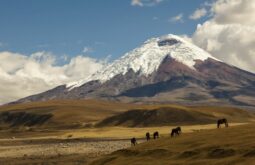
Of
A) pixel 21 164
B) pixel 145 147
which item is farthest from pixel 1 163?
pixel 145 147

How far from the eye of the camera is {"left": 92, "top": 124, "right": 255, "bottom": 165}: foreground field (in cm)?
4547

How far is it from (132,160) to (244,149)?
1407 centimetres

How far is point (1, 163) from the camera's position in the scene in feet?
261

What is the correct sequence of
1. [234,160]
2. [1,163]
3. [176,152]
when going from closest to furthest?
[234,160] → [176,152] → [1,163]

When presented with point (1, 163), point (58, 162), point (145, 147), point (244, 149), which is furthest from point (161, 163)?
point (1, 163)

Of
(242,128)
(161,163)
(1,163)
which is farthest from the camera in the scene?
(1,163)

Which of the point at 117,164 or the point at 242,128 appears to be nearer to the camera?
the point at 117,164

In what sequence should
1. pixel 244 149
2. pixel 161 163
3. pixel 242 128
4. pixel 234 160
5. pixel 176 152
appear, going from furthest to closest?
1. pixel 242 128
2. pixel 176 152
3. pixel 161 163
4. pixel 244 149
5. pixel 234 160

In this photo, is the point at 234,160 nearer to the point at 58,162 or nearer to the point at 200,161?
the point at 200,161

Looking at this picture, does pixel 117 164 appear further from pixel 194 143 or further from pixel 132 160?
pixel 194 143

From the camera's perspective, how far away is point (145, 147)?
62.5 m

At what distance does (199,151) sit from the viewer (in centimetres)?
5069

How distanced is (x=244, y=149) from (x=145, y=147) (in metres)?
18.4

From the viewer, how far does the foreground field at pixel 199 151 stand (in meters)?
45.5
